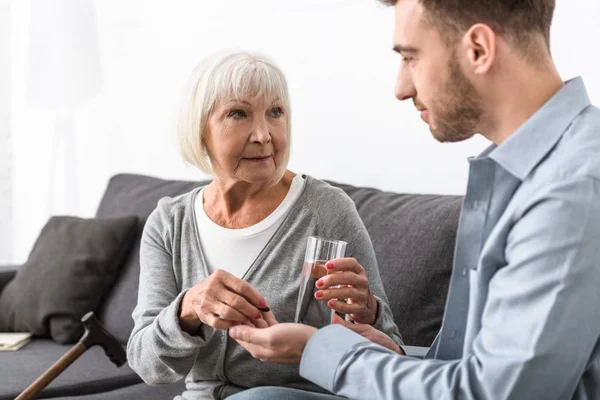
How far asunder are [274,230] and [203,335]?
11.5 inches

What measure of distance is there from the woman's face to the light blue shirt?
0.65 m

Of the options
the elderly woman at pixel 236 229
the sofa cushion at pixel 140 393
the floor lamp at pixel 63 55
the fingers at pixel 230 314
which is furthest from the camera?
the floor lamp at pixel 63 55

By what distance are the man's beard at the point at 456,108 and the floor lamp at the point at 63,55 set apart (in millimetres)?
2811

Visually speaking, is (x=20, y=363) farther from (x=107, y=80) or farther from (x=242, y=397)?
(x=107, y=80)

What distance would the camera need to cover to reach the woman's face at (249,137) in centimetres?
190

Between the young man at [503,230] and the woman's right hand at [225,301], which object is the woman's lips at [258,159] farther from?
the young man at [503,230]

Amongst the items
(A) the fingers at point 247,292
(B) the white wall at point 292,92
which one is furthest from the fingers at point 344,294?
(B) the white wall at point 292,92

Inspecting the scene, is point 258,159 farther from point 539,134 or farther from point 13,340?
point 13,340

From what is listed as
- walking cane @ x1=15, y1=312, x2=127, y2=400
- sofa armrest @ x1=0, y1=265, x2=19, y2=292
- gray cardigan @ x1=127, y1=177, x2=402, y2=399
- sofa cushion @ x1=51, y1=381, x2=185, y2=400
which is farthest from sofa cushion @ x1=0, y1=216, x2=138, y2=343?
gray cardigan @ x1=127, y1=177, x2=402, y2=399

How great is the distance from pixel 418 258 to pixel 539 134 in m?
0.96

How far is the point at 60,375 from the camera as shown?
2.46m

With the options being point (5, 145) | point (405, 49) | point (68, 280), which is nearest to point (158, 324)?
point (405, 49)

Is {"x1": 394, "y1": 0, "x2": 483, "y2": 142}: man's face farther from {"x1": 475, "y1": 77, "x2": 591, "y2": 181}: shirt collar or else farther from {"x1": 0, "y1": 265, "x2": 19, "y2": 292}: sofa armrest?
{"x1": 0, "y1": 265, "x2": 19, "y2": 292}: sofa armrest

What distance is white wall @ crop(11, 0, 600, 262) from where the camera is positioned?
9.20 ft
